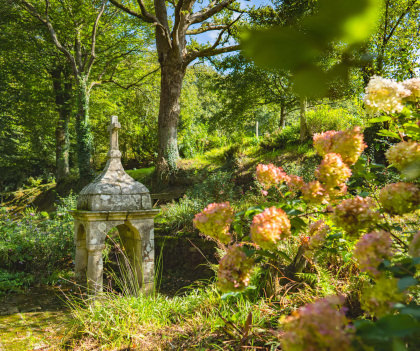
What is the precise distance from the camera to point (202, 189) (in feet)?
23.6

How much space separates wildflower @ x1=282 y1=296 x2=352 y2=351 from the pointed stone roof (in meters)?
3.26

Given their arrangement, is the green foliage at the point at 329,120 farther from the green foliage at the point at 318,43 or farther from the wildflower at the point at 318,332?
the wildflower at the point at 318,332

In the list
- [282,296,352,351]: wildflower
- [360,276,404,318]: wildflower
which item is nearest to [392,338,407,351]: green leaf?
[282,296,352,351]: wildflower

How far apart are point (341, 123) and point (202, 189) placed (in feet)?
13.5

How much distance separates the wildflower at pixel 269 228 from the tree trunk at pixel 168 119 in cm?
768

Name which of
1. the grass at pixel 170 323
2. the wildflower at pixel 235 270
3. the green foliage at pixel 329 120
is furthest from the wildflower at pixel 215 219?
the green foliage at pixel 329 120

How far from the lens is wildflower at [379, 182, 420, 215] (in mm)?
1220

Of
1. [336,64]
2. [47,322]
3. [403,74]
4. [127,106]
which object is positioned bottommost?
[47,322]

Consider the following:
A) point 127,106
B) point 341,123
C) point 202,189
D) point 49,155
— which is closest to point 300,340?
point 202,189

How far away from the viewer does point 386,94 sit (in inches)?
54.5

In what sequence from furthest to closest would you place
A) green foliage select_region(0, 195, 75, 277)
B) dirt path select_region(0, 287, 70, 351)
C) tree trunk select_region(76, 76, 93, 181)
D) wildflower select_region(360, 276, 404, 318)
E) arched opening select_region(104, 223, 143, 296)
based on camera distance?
tree trunk select_region(76, 76, 93, 181), green foliage select_region(0, 195, 75, 277), arched opening select_region(104, 223, 143, 296), dirt path select_region(0, 287, 70, 351), wildflower select_region(360, 276, 404, 318)

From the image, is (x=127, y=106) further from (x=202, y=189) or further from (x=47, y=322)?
(x=47, y=322)

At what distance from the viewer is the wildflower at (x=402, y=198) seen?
1.22 meters

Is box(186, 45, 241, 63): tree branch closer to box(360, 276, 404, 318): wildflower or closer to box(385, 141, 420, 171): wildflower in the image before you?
box(385, 141, 420, 171): wildflower
